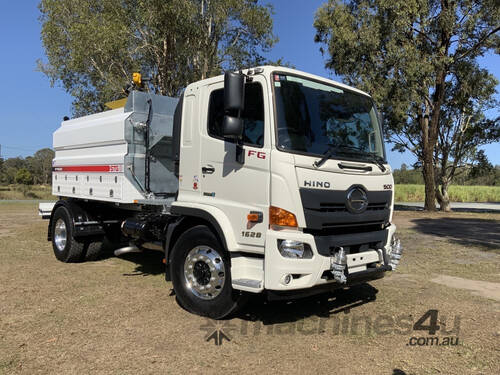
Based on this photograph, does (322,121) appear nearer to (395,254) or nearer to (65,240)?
(395,254)

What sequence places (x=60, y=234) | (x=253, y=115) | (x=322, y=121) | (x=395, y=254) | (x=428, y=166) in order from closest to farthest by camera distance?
(x=253, y=115) < (x=322, y=121) < (x=395, y=254) < (x=60, y=234) < (x=428, y=166)

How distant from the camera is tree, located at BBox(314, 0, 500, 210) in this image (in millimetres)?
18812

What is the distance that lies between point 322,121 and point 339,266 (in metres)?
1.55

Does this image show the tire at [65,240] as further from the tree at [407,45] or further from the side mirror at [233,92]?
the tree at [407,45]

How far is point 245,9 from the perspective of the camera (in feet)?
63.0

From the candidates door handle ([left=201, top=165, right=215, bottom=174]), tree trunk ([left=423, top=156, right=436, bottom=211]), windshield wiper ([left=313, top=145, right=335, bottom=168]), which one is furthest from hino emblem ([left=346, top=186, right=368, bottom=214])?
tree trunk ([left=423, top=156, right=436, bottom=211])

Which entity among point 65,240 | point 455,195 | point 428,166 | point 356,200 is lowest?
point 65,240

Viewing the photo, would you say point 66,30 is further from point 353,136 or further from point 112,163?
point 353,136

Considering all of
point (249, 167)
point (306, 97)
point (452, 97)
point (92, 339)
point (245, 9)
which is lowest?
point (92, 339)

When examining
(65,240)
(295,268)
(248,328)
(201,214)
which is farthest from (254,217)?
(65,240)

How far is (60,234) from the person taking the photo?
26.7 feet

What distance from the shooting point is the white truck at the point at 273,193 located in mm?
4039

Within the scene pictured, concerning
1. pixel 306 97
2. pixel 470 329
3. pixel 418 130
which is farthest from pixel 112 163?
pixel 418 130

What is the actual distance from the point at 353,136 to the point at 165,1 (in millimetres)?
14078
